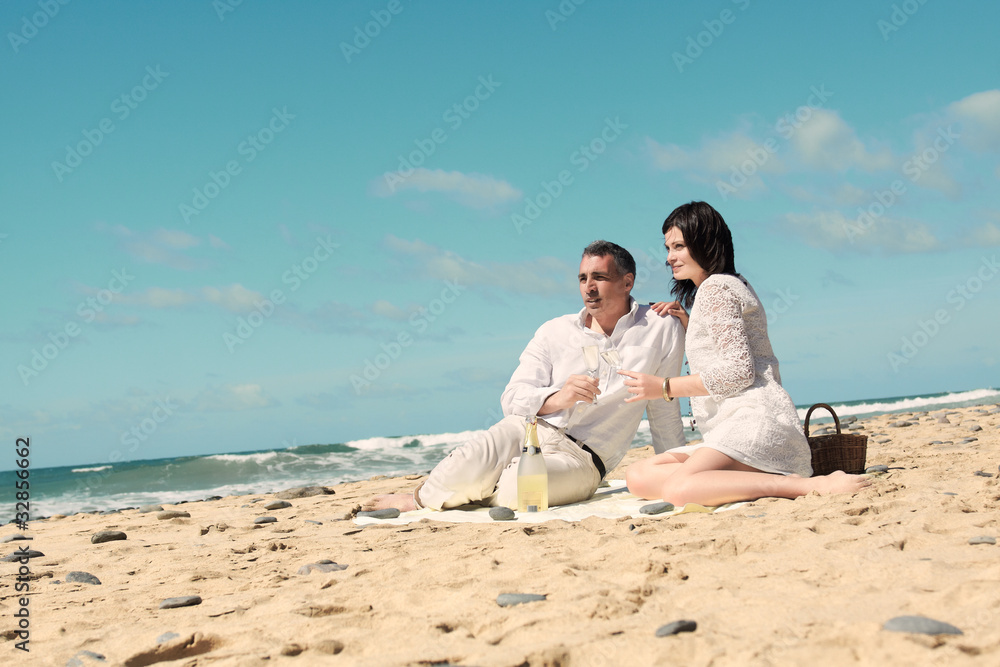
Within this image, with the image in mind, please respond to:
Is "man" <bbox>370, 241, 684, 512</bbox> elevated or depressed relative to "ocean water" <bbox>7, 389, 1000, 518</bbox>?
elevated

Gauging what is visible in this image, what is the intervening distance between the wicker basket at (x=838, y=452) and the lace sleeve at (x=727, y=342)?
798 mm

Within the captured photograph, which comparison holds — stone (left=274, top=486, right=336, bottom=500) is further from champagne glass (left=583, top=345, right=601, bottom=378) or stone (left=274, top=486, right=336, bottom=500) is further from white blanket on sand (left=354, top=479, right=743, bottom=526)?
Answer: champagne glass (left=583, top=345, right=601, bottom=378)

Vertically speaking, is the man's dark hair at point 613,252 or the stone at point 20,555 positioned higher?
the man's dark hair at point 613,252

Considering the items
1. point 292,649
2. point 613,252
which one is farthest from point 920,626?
point 613,252

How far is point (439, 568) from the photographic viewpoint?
305 centimetres

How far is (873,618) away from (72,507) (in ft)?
41.5

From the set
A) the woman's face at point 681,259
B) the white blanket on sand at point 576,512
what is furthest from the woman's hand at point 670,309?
the white blanket on sand at point 576,512

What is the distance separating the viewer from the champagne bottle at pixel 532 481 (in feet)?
15.1

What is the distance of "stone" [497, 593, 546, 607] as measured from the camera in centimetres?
247

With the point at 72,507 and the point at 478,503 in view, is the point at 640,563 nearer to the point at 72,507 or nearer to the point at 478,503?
the point at 478,503

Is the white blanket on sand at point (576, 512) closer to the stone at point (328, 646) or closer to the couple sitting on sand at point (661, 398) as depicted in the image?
the couple sitting on sand at point (661, 398)

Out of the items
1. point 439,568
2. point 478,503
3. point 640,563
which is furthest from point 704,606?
point 478,503

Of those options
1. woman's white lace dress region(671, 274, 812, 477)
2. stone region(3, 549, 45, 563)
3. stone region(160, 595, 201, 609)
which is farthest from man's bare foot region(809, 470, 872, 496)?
stone region(3, 549, 45, 563)

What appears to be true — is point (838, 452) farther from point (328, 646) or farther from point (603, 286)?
point (328, 646)
